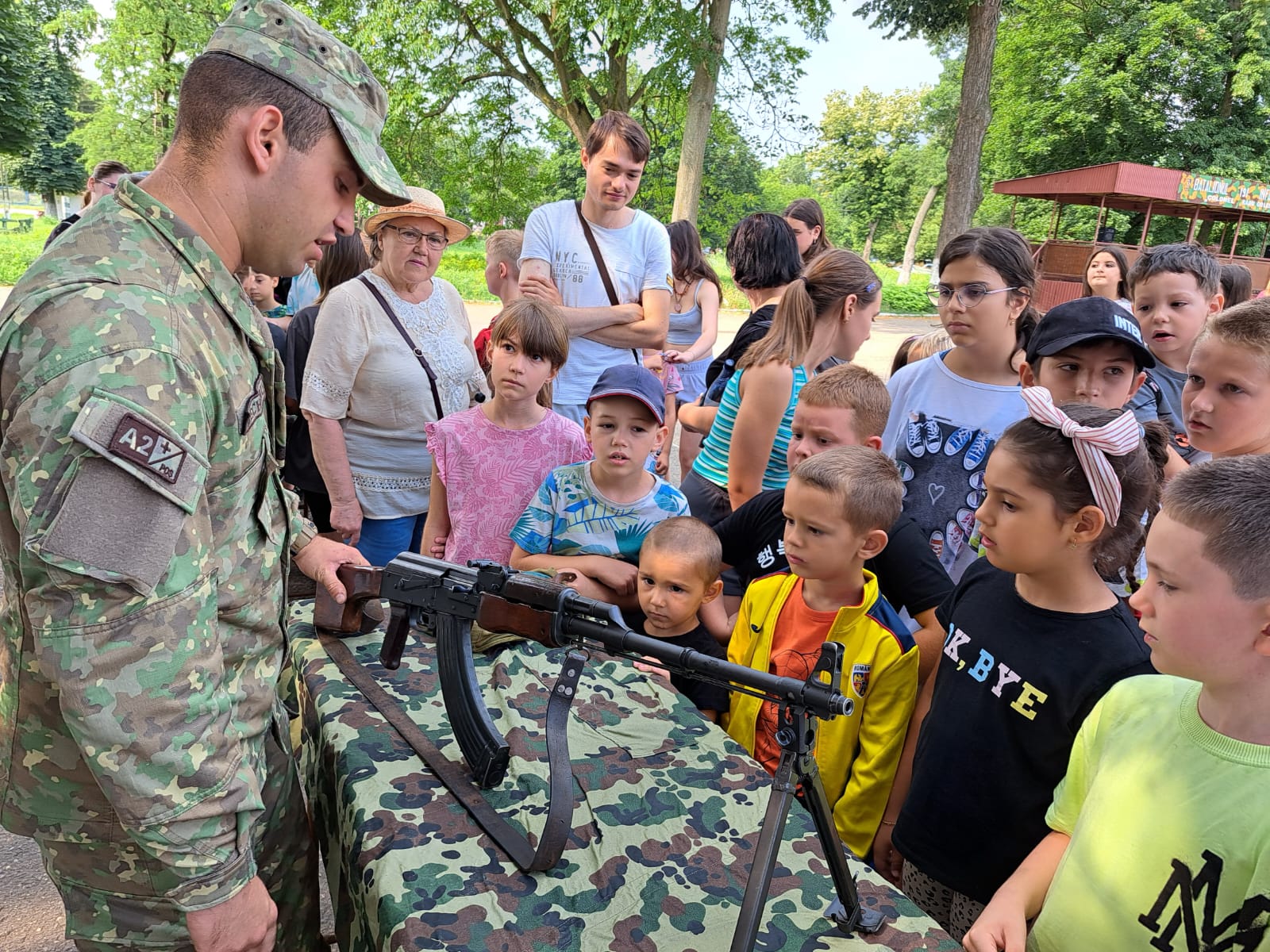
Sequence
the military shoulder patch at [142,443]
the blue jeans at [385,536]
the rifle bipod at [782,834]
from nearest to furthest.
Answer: the military shoulder patch at [142,443]
the rifle bipod at [782,834]
the blue jeans at [385,536]

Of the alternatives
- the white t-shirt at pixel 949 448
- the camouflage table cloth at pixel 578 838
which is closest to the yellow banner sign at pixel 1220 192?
the white t-shirt at pixel 949 448

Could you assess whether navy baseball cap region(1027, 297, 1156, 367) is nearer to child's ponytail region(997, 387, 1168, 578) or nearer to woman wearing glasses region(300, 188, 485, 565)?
child's ponytail region(997, 387, 1168, 578)

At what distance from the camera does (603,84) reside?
1488 centimetres

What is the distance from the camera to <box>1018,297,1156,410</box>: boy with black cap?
245 cm

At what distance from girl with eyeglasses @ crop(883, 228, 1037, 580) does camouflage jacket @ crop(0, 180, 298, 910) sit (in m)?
2.13

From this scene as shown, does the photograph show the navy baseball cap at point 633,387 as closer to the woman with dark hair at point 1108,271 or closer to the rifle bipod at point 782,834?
the rifle bipod at point 782,834

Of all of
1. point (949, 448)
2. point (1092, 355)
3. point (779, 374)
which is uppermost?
point (1092, 355)

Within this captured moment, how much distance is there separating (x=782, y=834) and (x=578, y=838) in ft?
1.47

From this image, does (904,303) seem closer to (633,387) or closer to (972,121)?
(972,121)

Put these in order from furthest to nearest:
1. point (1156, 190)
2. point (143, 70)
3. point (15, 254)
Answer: point (143, 70) → point (15, 254) → point (1156, 190)

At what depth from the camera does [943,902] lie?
1879 millimetres

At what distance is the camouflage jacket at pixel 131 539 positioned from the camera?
1086mm

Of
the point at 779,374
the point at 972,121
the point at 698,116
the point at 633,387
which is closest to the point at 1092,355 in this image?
the point at 779,374

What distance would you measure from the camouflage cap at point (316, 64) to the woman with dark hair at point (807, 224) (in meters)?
3.98
